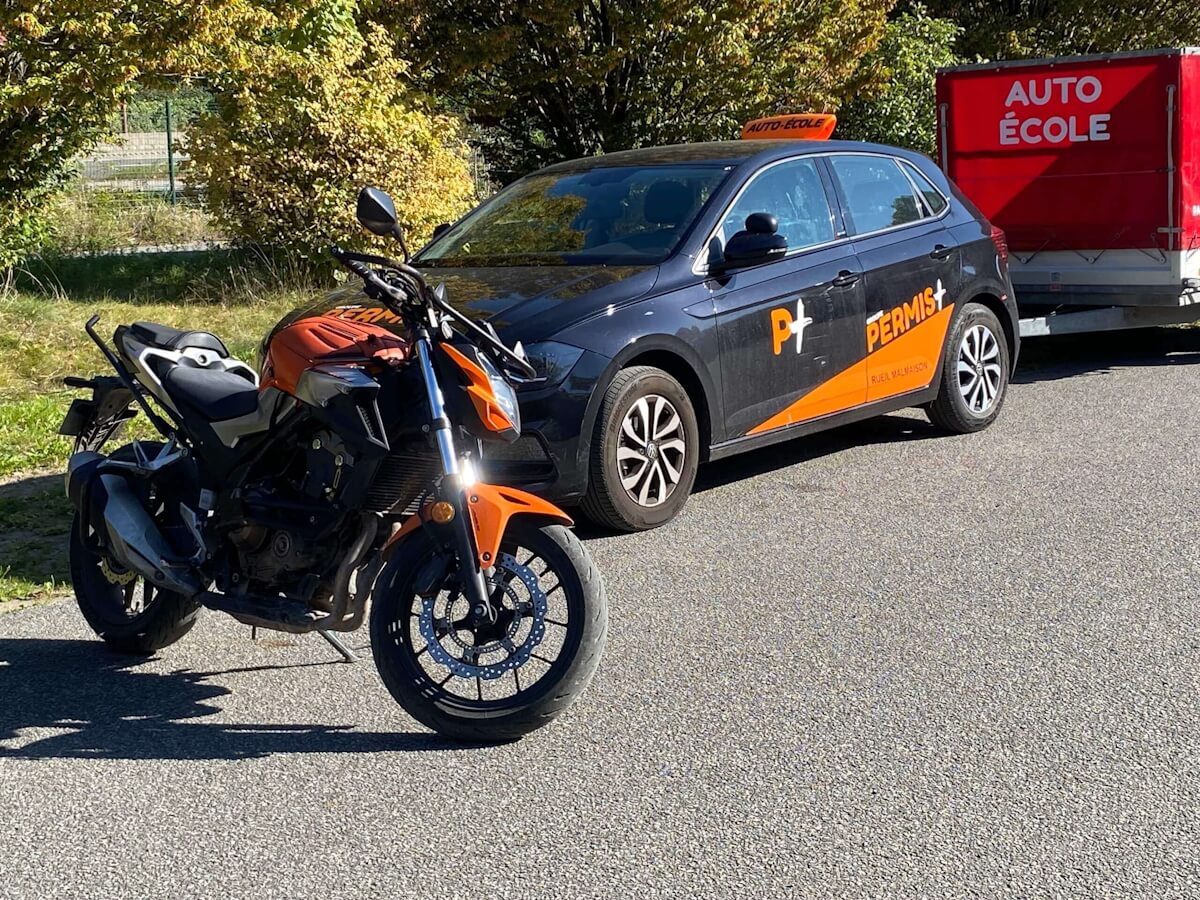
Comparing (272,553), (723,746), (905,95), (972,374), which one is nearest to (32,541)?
(272,553)

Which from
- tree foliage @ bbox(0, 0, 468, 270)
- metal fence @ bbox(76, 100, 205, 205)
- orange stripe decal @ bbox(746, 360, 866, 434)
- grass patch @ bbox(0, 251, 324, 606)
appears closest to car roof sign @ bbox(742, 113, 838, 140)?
orange stripe decal @ bbox(746, 360, 866, 434)

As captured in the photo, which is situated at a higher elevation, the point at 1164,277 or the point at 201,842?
the point at 1164,277

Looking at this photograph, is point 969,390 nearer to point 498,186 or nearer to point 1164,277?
point 1164,277

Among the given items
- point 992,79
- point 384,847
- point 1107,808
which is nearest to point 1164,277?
point 992,79

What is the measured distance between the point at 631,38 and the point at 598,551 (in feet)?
30.7

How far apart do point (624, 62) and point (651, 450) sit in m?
9.76

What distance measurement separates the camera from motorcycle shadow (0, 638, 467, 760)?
170 inches

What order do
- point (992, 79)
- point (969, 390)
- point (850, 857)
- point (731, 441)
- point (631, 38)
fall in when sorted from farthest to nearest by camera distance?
point (631, 38) → point (992, 79) → point (969, 390) → point (731, 441) → point (850, 857)

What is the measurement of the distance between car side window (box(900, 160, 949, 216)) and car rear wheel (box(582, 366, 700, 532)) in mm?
2506

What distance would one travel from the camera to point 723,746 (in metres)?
4.25

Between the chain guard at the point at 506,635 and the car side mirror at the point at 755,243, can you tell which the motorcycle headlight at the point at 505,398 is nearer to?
the chain guard at the point at 506,635

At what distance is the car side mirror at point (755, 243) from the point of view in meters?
6.90

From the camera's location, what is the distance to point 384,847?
368cm

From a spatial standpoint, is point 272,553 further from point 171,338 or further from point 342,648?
point 171,338
